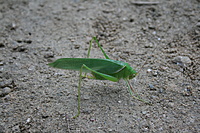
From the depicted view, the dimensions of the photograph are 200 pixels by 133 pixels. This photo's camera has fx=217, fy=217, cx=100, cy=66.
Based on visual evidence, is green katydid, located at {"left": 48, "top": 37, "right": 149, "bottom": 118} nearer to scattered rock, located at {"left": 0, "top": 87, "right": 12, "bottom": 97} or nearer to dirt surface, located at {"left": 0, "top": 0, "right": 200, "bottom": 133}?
dirt surface, located at {"left": 0, "top": 0, "right": 200, "bottom": 133}

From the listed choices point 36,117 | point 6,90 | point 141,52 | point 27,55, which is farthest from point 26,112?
point 141,52

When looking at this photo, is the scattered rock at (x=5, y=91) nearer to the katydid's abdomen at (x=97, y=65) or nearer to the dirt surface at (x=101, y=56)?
the dirt surface at (x=101, y=56)

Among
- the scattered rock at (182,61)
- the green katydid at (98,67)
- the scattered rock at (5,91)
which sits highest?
the green katydid at (98,67)

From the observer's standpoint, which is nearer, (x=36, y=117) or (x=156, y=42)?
(x=36, y=117)

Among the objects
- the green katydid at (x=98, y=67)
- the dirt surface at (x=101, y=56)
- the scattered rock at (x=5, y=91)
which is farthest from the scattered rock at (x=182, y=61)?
the scattered rock at (x=5, y=91)

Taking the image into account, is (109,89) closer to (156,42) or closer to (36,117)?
(36,117)

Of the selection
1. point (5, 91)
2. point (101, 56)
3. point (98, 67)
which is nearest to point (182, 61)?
point (101, 56)

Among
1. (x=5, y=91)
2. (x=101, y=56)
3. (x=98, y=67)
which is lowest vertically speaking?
(x=5, y=91)

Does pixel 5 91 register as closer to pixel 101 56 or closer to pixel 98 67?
pixel 98 67
